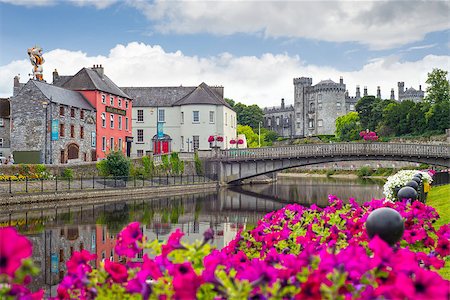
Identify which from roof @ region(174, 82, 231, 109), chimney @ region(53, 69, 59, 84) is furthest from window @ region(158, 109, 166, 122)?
chimney @ region(53, 69, 59, 84)

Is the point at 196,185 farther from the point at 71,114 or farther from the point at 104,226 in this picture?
the point at 104,226

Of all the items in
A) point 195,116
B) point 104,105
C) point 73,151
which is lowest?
point 73,151

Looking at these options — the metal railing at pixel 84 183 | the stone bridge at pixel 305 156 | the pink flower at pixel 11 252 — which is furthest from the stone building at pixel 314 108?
the pink flower at pixel 11 252

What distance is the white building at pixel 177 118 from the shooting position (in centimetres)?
6041

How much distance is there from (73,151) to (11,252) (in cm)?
4411

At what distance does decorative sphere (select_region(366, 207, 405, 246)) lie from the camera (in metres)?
6.32

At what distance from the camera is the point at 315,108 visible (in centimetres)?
12569

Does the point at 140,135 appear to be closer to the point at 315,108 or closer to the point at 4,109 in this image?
the point at 4,109

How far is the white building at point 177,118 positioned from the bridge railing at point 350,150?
37.6ft

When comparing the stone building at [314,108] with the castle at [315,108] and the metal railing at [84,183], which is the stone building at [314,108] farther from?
the metal railing at [84,183]

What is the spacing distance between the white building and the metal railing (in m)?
13.3

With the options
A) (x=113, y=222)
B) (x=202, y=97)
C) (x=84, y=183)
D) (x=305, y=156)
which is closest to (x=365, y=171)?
(x=202, y=97)

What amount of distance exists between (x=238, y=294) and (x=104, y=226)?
778 inches

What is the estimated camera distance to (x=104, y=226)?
896 inches
